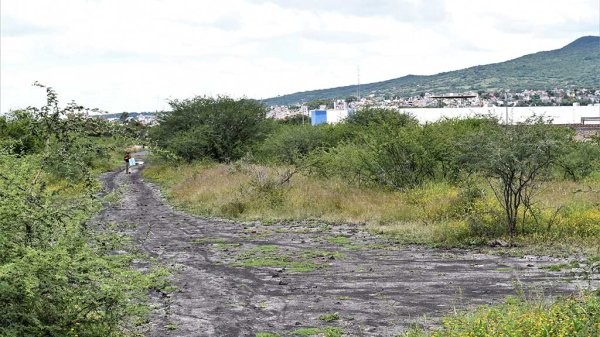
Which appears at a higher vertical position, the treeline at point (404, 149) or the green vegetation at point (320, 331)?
the treeline at point (404, 149)

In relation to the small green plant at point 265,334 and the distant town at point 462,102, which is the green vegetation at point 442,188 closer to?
the small green plant at point 265,334

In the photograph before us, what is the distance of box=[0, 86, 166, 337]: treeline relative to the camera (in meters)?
7.71

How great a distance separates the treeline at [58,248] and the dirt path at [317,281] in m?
0.78

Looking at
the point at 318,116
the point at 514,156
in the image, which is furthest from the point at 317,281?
the point at 318,116

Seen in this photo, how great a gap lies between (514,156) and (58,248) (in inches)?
522

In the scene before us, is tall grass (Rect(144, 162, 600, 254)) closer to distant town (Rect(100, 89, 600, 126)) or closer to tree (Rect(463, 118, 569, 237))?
tree (Rect(463, 118, 569, 237))

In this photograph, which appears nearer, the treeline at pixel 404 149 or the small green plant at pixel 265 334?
the small green plant at pixel 265 334

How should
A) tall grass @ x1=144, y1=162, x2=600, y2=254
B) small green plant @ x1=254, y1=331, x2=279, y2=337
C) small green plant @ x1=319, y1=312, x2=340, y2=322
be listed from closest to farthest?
small green plant @ x1=254, y1=331, x2=279, y2=337
small green plant @ x1=319, y1=312, x2=340, y2=322
tall grass @ x1=144, y1=162, x2=600, y2=254

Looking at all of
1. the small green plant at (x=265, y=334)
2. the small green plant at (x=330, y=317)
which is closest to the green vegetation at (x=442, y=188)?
the small green plant at (x=330, y=317)

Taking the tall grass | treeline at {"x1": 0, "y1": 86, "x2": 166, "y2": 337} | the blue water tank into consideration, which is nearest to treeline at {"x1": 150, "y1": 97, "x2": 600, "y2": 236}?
the tall grass

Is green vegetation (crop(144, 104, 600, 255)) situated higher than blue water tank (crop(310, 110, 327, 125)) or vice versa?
blue water tank (crop(310, 110, 327, 125))

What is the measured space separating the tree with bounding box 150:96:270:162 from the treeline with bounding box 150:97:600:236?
0.06 metres

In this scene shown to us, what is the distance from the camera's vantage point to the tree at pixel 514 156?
18641mm

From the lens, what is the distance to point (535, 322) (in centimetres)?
841
